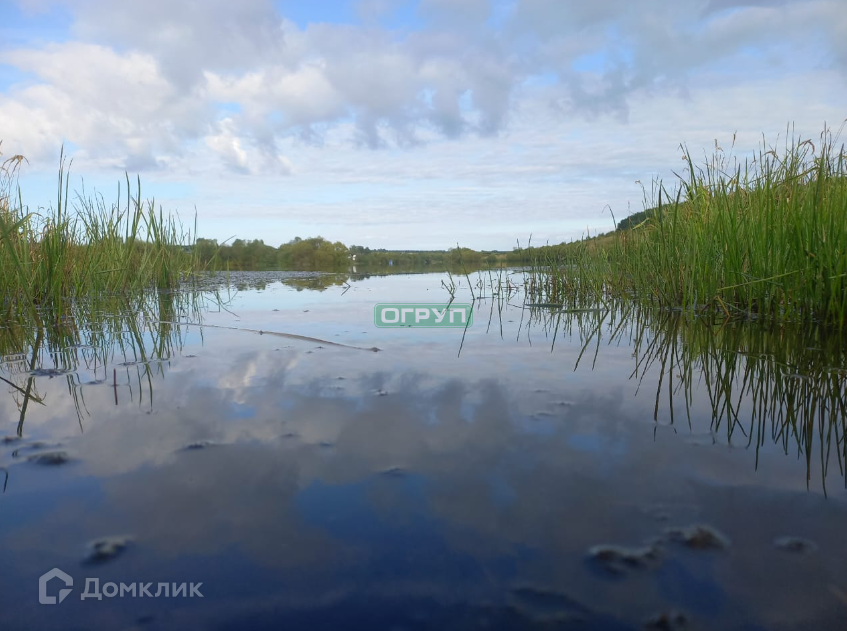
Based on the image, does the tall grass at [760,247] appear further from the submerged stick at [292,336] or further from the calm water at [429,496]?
the submerged stick at [292,336]

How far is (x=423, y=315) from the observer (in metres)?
4.65

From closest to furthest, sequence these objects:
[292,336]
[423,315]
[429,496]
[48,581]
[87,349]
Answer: [48,581] < [429,496] < [87,349] < [292,336] < [423,315]

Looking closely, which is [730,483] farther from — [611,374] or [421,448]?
[611,374]

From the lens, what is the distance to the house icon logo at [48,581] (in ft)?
2.67

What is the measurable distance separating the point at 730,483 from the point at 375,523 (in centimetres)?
79

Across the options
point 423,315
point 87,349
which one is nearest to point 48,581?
point 87,349

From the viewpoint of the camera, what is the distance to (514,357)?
2.61 meters

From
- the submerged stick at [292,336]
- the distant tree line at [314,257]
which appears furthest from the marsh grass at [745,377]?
the distant tree line at [314,257]

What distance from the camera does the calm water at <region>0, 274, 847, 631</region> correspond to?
2.58 ft

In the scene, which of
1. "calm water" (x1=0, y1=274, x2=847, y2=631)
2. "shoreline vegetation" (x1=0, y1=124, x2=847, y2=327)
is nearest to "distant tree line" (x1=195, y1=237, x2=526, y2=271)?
"shoreline vegetation" (x1=0, y1=124, x2=847, y2=327)

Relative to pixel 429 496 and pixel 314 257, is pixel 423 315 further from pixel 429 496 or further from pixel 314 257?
pixel 314 257

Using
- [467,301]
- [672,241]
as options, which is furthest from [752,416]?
[467,301]

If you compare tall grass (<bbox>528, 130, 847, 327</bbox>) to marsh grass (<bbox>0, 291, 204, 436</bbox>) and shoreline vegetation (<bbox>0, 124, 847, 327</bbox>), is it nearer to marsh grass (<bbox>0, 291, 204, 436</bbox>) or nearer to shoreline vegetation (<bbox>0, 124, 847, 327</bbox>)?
shoreline vegetation (<bbox>0, 124, 847, 327</bbox>)

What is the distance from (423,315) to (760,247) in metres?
2.61
